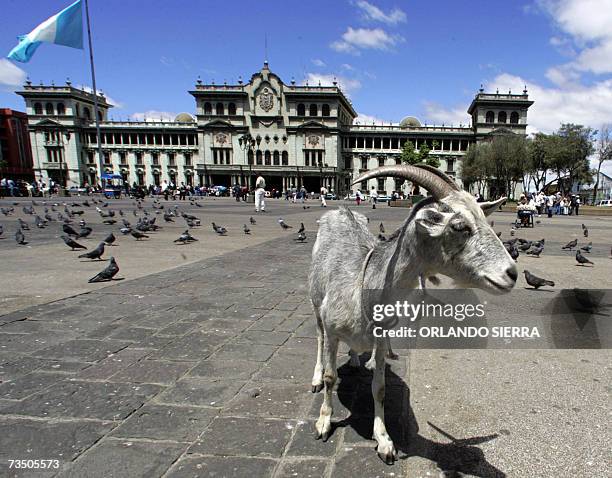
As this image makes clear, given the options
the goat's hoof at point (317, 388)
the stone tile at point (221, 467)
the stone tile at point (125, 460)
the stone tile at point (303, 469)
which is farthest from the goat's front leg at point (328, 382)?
the stone tile at point (125, 460)

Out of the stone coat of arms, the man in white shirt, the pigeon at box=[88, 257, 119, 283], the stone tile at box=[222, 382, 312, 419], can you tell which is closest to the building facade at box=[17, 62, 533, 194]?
the stone coat of arms

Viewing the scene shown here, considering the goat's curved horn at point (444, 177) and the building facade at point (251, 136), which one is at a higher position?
the building facade at point (251, 136)

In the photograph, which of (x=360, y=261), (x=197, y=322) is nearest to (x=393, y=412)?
(x=360, y=261)

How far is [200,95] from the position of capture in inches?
2864

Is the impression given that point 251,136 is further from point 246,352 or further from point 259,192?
point 246,352

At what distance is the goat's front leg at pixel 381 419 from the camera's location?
7.23 feet

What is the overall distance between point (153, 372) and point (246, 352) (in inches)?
34.8

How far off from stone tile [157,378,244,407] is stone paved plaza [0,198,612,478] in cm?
1

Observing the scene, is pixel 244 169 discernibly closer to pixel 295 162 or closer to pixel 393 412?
pixel 295 162

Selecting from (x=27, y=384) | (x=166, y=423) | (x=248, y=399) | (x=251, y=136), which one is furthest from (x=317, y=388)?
(x=251, y=136)

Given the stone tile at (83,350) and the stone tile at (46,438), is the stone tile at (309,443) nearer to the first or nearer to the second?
the stone tile at (46,438)

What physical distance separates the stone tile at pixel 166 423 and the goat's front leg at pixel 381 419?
47.0 inches

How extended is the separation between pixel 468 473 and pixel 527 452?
18.9 inches

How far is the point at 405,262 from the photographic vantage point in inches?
80.4
